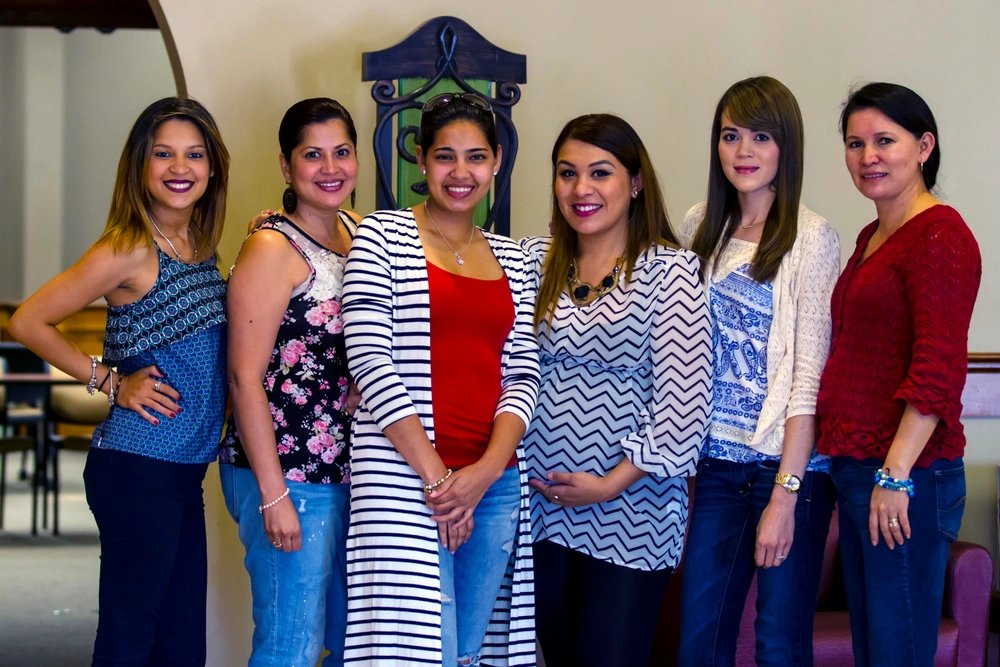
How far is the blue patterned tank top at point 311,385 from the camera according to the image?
2.30 metres

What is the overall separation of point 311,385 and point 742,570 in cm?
96

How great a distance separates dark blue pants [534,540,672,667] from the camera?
230cm

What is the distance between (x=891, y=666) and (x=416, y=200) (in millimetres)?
1620

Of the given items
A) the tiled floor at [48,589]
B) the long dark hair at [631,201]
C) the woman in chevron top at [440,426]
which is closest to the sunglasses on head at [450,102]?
the woman in chevron top at [440,426]

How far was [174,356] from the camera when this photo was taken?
234cm

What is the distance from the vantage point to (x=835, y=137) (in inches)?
141

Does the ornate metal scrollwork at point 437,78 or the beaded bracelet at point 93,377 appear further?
the ornate metal scrollwork at point 437,78

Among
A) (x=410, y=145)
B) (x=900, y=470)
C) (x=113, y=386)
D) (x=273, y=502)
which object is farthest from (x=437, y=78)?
(x=900, y=470)

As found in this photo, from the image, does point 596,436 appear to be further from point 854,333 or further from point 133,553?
point 133,553

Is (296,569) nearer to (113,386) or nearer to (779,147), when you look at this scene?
(113,386)

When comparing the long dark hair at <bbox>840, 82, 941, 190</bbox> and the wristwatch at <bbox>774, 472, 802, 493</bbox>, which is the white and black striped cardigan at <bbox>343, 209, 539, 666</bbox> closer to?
the wristwatch at <bbox>774, 472, 802, 493</bbox>

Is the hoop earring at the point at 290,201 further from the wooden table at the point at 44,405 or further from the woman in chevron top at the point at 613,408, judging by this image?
the wooden table at the point at 44,405

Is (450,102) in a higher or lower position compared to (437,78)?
lower

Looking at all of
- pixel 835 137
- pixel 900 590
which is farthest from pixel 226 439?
pixel 835 137
